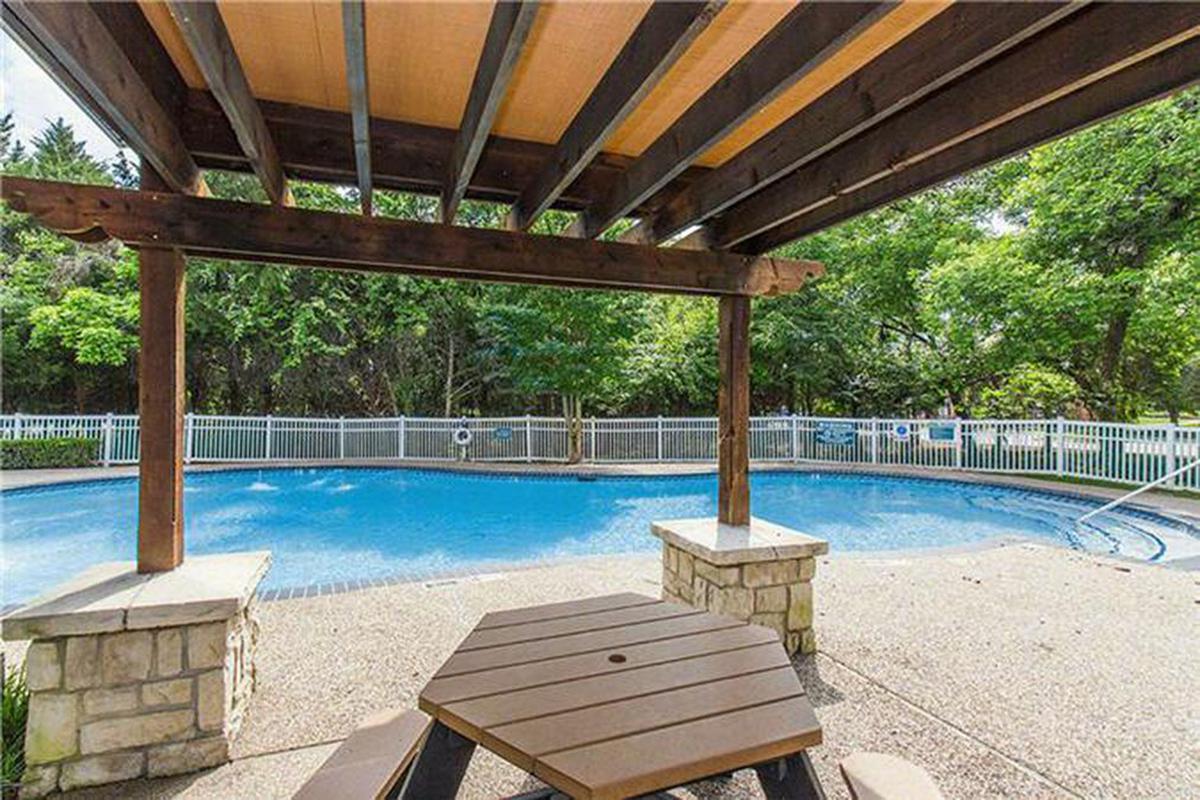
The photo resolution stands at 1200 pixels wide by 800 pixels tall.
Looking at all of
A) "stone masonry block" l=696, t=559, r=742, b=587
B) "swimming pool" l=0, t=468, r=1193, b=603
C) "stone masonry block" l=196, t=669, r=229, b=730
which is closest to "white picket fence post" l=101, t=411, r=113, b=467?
"swimming pool" l=0, t=468, r=1193, b=603

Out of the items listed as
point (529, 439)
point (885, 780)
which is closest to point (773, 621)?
point (885, 780)

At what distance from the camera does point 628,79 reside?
1792 mm

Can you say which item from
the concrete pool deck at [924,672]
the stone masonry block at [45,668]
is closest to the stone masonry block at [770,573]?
the concrete pool deck at [924,672]

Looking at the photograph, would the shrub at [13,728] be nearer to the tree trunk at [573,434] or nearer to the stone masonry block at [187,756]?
the stone masonry block at [187,756]

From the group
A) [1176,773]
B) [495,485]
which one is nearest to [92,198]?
[1176,773]

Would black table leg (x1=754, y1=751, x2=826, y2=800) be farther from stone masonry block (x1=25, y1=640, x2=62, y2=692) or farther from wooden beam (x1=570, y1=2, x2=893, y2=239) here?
stone masonry block (x1=25, y1=640, x2=62, y2=692)

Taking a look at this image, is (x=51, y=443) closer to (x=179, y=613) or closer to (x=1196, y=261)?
(x=179, y=613)

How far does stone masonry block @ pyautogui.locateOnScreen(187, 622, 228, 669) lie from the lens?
2.16 metres

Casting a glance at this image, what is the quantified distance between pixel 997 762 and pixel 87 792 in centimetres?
342

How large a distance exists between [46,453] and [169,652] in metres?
10.5

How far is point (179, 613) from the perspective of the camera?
2105mm

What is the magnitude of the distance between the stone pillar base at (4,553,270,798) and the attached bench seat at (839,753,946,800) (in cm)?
219

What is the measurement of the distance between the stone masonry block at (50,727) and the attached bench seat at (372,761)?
1.31 metres

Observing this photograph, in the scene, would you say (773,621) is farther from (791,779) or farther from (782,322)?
(782,322)
